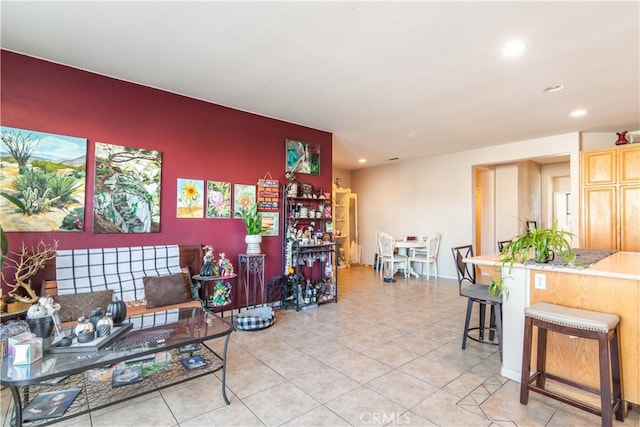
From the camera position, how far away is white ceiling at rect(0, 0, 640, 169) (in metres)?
2.18

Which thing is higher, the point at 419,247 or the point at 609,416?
the point at 419,247

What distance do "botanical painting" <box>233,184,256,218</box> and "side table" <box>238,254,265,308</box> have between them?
1.93 ft

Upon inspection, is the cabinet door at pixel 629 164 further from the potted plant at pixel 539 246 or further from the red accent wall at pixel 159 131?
the red accent wall at pixel 159 131

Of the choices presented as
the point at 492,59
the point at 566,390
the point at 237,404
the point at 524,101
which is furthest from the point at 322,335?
the point at 524,101

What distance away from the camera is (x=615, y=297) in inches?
82.8

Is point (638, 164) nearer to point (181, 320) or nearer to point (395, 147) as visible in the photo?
point (395, 147)

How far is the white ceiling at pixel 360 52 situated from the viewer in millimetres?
2180

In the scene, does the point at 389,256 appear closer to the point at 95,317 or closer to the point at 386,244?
the point at 386,244

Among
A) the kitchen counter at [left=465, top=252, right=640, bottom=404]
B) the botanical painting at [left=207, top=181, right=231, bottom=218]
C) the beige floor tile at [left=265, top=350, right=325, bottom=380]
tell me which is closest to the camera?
the kitchen counter at [left=465, top=252, right=640, bottom=404]

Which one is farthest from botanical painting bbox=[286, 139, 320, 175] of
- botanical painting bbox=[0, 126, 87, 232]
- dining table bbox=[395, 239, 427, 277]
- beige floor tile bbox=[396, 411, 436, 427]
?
beige floor tile bbox=[396, 411, 436, 427]

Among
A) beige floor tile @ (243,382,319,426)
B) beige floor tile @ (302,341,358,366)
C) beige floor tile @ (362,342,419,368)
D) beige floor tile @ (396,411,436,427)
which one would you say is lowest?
beige floor tile @ (243,382,319,426)

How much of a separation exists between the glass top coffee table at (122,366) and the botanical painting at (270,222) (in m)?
1.75

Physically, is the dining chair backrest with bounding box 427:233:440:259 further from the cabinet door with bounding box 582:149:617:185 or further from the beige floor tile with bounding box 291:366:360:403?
the beige floor tile with bounding box 291:366:360:403

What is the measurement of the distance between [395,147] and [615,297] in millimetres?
4509
